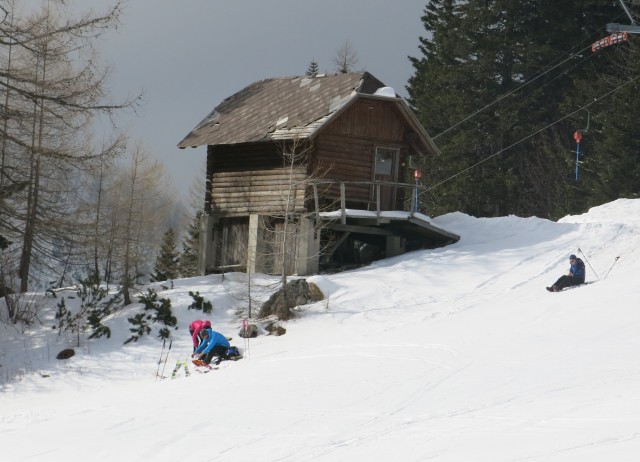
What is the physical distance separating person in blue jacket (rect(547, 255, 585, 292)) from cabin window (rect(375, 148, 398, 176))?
906 centimetres

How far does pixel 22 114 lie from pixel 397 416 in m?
14.9

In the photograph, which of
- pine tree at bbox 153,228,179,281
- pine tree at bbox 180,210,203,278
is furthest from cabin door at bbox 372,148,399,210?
pine tree at bbox 180,210,203,278

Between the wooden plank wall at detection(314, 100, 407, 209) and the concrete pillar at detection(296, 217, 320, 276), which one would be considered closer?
the concrete pillar at detection(296, 217, 320, 276)

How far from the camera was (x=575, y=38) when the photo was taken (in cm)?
4625

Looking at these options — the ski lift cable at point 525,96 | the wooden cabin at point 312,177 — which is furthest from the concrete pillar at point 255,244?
the ski lift cable at point 525,96

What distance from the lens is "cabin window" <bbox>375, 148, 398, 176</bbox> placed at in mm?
31047

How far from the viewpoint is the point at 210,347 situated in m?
20.5

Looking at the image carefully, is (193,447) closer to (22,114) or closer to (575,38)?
(22,114)

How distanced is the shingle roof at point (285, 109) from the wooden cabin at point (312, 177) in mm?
50

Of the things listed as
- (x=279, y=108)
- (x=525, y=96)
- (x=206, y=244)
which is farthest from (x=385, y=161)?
(x=525, y=96)

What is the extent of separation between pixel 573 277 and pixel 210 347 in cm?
973

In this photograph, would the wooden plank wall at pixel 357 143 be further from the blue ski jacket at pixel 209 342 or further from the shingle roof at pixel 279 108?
the blue ski jacket at pixel 209 342

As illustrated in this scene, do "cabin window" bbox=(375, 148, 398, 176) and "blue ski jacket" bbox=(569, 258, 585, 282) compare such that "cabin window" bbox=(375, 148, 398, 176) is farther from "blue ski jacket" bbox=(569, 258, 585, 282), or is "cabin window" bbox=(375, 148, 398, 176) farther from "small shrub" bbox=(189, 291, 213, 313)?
"blue ski jacket" bbox=(569, 258, 585, 282)

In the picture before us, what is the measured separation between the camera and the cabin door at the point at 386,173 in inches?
1219
